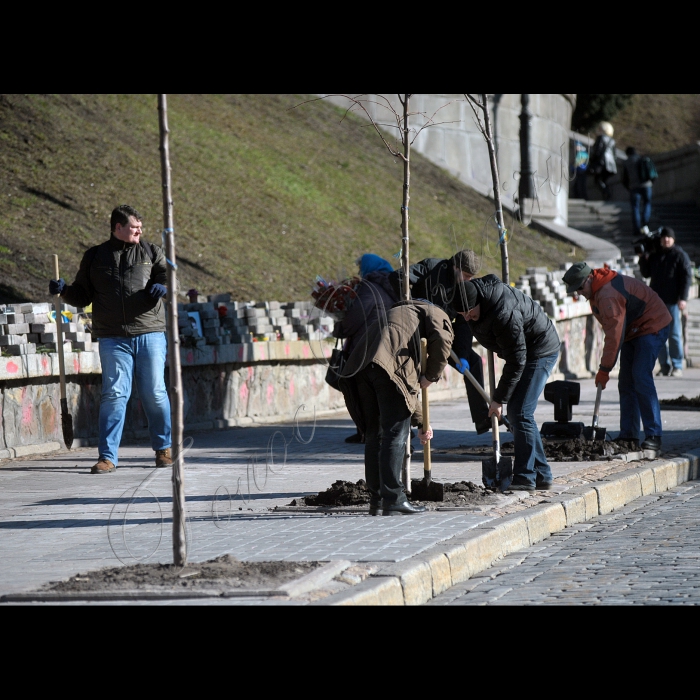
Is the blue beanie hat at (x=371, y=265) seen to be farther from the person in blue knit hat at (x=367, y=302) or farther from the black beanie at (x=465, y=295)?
the black beanie at (x=465, y=295)

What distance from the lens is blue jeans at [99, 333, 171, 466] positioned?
934 centimetres

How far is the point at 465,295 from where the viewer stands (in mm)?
7773

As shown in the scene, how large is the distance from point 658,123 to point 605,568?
49063 mm

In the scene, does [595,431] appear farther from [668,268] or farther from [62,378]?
[668,268]

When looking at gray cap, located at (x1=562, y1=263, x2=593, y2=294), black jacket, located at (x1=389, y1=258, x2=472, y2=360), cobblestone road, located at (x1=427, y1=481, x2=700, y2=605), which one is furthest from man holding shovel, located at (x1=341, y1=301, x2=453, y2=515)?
gray cap, located at (x1=562, y1=263, x2=593, y2=294)

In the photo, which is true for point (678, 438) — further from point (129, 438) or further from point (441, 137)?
point (441, 137)

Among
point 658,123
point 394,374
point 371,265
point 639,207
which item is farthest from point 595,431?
point 658,123

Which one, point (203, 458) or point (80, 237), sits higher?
point (80, 237)

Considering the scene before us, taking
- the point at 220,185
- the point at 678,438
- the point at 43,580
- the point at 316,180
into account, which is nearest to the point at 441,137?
the point at 316,180

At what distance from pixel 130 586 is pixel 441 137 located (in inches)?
948

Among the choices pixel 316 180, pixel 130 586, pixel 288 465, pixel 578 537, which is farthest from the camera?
pixel 316 180

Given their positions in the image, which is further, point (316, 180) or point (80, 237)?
point (316, 180)

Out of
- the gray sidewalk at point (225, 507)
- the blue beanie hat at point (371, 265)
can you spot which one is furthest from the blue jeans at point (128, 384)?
the blue beanie hat at point (371, 265)

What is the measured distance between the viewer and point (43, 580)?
567 cm
